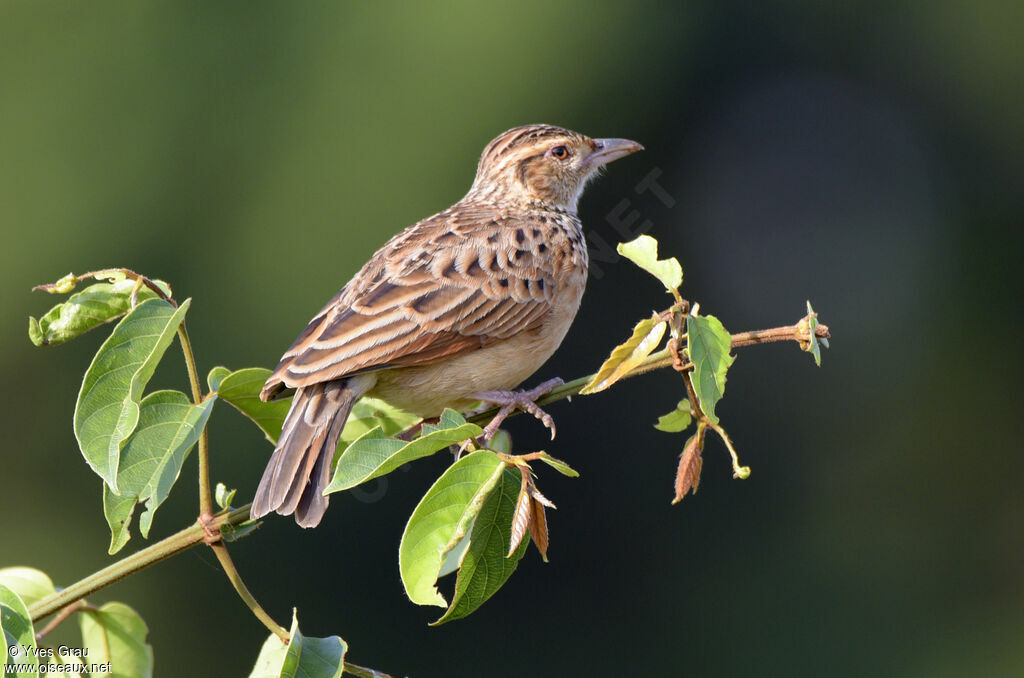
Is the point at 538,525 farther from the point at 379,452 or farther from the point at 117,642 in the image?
the point at 117,642

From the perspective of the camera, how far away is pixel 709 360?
281cm

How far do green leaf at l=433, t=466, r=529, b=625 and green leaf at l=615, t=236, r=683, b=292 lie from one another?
592 mm

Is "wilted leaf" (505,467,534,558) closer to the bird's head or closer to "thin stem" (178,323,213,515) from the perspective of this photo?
"thin stem" (178,323,213,515)

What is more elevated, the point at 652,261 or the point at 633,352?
the point at 652,261

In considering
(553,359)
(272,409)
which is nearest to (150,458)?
(272,409)

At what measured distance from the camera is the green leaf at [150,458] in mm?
3037

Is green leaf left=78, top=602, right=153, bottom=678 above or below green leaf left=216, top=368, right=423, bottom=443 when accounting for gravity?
below

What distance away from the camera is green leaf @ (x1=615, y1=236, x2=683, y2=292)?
2.94 meters

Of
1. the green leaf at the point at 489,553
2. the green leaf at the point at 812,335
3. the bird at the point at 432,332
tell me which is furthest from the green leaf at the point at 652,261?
the bird at the point at 432,332

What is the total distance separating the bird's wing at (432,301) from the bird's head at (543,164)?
66 cm

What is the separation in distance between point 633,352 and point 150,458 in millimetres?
1238

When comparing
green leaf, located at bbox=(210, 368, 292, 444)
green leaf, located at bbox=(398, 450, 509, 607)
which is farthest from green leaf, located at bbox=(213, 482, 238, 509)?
green leaf, located at bbox=(398, 450, 509, 607)

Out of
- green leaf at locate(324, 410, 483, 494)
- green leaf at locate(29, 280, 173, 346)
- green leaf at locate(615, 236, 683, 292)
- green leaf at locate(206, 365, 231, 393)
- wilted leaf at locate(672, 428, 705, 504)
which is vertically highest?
green leaf at locate(615, 236, 683, 292)

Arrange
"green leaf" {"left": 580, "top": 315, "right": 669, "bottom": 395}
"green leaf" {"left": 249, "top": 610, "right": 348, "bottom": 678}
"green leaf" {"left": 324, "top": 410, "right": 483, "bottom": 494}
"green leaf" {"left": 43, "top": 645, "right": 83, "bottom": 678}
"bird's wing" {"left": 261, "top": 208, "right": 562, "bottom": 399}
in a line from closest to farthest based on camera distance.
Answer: "green leaf" {"left": 324, "top": 410, "right": 483, "bottom": 494} → "green leaf" {"left": 249, "top": 610, "right": 348, "bottom": 678} → "green leaf" {"left": 580, "top": 315, "right": 669, "bottom": 395} → "green leaf" {"left": 43, "top": 645, "right": 83, "bottom": 678} → "bird's wing" {"left": 261, "top": 208, "right": 562, "bottom": 399}
